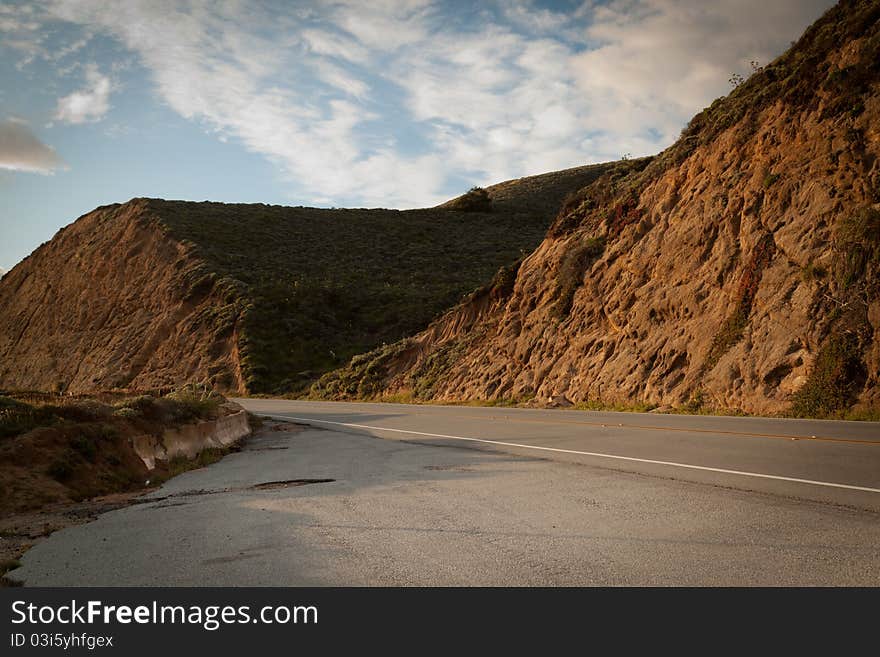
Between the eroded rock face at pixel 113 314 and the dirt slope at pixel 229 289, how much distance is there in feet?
0.41

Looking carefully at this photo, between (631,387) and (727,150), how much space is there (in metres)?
8.93

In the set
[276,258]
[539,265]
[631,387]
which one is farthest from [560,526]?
[276,258]

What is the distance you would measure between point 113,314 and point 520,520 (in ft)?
198

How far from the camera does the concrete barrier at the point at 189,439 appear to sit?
13.5 m

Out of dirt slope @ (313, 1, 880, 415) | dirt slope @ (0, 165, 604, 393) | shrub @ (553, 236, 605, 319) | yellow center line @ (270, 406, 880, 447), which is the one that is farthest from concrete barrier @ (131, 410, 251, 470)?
dirt slope @ (0, 165, 604, 393)

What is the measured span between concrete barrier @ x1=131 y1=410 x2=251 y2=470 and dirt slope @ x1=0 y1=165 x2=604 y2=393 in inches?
1063

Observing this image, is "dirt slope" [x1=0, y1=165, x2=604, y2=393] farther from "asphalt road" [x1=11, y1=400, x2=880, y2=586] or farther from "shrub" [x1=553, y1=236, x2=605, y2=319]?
"asphalt road" [x1=11, y1=400, x2=880, y2=586]

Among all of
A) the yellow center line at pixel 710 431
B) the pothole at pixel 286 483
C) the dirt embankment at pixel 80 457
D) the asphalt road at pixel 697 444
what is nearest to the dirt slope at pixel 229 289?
the asphalt road at pixel 697 444

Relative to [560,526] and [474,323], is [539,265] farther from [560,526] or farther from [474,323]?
[560,526]

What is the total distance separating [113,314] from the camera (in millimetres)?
61406

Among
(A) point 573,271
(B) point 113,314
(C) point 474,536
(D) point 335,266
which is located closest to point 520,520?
(C) point 474,536

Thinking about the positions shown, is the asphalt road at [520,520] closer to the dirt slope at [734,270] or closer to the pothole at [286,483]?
the pothole at [286,483]

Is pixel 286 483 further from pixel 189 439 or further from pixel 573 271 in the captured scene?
pixel 573 271

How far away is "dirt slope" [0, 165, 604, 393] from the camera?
52188 mm
